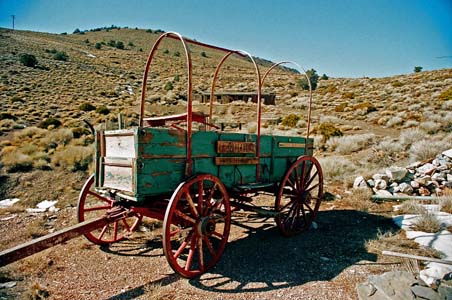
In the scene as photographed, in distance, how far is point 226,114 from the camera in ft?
76.8

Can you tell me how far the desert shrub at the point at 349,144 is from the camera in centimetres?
1174

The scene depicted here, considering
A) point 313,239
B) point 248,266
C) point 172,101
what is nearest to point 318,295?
point 248,266

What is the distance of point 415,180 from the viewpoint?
7.34 metres

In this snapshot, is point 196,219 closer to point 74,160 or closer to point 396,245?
point 396,245

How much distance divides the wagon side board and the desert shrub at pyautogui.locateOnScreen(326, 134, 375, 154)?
8.08 m

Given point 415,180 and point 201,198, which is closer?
point 201,198

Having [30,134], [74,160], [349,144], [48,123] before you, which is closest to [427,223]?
[349,144]

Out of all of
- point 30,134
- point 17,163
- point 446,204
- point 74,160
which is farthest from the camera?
point 30,134

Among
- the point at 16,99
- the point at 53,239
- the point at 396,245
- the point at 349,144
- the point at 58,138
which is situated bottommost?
the point at 396,245

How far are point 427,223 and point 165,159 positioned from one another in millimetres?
4233

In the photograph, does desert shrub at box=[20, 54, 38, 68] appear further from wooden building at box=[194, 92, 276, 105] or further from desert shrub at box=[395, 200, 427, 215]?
desert shrub at box=[395, 200, 427, 215]

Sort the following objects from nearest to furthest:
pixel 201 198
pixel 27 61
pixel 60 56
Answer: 1. pixel 201 198
2. pixel 27 61
3. pixel 60 56

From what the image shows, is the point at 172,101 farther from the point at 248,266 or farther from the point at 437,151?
the point at 248,266

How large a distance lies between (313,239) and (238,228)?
50.0 inches
